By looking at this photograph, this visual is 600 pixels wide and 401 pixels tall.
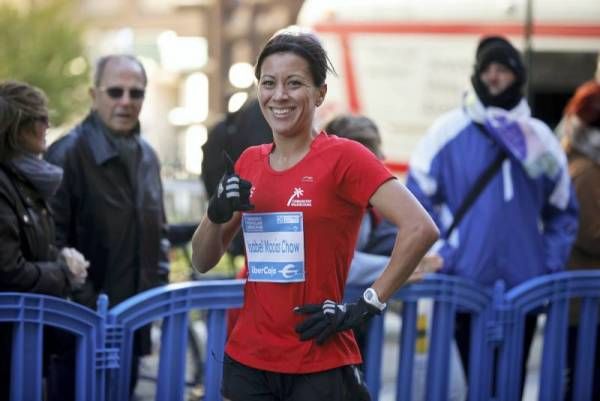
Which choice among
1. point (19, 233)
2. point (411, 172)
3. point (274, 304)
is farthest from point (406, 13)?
point (274, 304)

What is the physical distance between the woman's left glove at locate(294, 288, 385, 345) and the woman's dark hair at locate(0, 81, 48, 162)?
1602mm

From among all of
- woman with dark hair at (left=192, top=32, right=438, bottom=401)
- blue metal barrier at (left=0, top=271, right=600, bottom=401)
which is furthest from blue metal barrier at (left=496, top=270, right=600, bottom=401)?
woman with dark hair at (left=192, top=32, right=438, bottom=401)

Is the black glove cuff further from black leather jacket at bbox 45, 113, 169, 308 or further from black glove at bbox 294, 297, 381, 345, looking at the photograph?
black leather jacket at bbox 45, 113, 169, 308

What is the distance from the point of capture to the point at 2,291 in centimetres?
441

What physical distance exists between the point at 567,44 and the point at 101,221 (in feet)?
18.3

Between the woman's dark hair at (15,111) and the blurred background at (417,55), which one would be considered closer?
the woman's dark hair at (15,111)

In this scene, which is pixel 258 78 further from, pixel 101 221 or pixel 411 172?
pixel 411 172

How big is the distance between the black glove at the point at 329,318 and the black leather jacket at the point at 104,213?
6.35ft

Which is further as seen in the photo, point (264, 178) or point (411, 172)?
point (411, 172)

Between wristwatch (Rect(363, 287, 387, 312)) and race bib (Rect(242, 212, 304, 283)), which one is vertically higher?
race bib (Rect(242, 212, 304, 283))

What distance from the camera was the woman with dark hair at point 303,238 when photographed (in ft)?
11.5

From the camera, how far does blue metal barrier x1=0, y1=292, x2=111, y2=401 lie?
4207 millimetres

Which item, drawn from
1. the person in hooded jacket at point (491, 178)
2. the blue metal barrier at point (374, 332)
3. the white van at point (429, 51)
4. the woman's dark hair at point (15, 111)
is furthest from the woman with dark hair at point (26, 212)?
the white van at point (429, 51)

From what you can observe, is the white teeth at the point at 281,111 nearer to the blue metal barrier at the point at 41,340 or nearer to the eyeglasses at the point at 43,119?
the blue metal barrier at the point at 41,340
